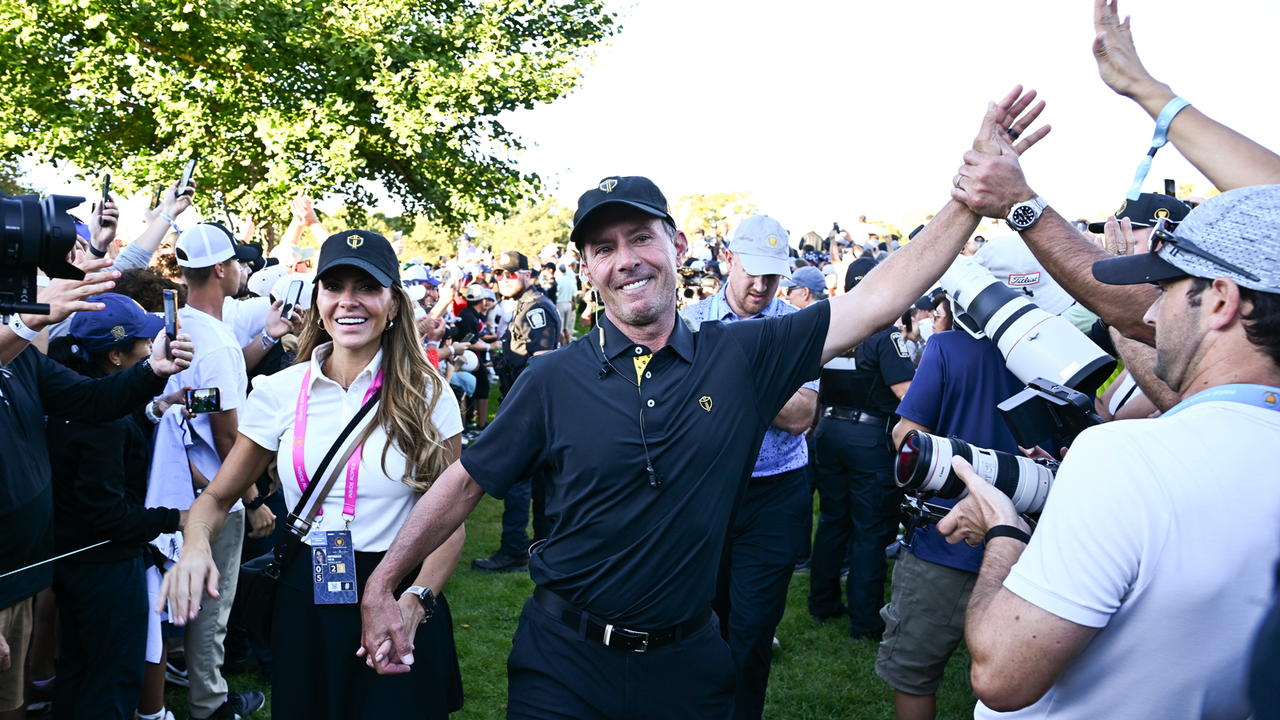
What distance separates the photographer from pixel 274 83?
15.6 metres

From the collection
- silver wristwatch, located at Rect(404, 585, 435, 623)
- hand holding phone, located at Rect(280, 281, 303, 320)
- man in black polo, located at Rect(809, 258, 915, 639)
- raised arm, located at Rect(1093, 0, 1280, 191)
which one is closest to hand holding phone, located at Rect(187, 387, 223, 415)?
silver wristwatch, located at Rect(404, 585, 435, 623)

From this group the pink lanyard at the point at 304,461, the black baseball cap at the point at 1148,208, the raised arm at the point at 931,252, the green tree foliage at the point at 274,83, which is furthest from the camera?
the green tree foliage at the point at 274,83

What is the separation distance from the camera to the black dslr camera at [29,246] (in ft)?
7.48

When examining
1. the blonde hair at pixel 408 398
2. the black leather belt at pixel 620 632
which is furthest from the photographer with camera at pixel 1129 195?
the blonde hair at pixel 408 398

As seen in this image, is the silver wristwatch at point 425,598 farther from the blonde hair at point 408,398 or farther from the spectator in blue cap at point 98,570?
the spectator in blue cap at point 98,570

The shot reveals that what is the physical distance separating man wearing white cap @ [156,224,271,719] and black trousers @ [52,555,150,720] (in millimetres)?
578

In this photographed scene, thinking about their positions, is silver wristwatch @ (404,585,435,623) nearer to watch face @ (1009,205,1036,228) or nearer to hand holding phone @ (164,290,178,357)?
hand holding phone @ (164,290,178,357)

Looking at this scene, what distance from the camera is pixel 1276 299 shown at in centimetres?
163

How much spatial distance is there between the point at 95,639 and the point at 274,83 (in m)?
14.3

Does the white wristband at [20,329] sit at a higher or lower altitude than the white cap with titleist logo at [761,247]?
lower

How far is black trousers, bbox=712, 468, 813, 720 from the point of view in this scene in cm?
425

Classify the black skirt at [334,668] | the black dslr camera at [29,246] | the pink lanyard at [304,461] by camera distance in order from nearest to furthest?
1. the black dslr camera at [29,246]
2. the black skirt at [334,668]
3. the pink lanyard at [304,461]

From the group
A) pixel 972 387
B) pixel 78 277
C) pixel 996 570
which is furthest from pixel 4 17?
pixel 996 570

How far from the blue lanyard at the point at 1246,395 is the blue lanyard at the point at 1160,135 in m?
1.18
